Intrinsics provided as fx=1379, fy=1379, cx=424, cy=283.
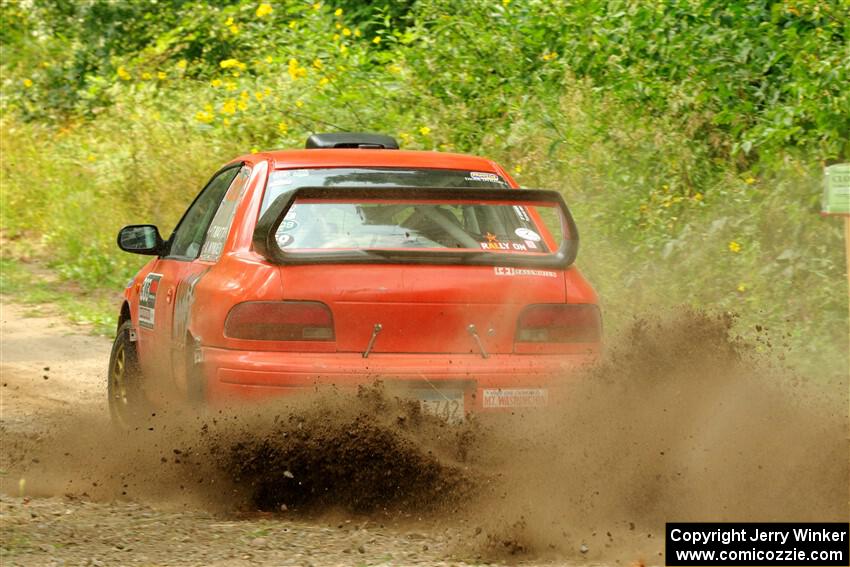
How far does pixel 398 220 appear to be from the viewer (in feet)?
20.6

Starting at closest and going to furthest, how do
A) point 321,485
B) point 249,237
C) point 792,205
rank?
point 321,485, point 249,237, point 792,205

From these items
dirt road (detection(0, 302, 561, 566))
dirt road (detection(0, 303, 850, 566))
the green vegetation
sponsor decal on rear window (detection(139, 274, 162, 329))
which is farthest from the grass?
dirt road (detection(0, 303, 850, 566))

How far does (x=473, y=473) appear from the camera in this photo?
5.43m

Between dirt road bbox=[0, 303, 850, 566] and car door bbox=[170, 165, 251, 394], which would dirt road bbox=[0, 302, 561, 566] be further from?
car door bbox=[170, 165, 251, 394]

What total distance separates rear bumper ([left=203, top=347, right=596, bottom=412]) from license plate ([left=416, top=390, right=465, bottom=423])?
0.02m

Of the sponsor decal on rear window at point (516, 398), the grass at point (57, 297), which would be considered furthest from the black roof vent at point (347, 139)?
the sponsor decal on rear window at point (516, 398)

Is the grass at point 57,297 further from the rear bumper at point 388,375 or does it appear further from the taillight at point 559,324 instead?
the taillight at point 559,324

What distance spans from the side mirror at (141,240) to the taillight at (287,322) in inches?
74.3

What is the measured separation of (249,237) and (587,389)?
1.63 metres

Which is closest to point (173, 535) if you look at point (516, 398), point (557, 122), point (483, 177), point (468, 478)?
point (468, 478)

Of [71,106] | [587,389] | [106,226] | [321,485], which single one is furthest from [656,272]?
[71,106]

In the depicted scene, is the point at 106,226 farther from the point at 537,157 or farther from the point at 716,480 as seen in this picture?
the point at 716,480

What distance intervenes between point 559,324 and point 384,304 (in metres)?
0.78

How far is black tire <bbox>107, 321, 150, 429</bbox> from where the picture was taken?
7.21 m
